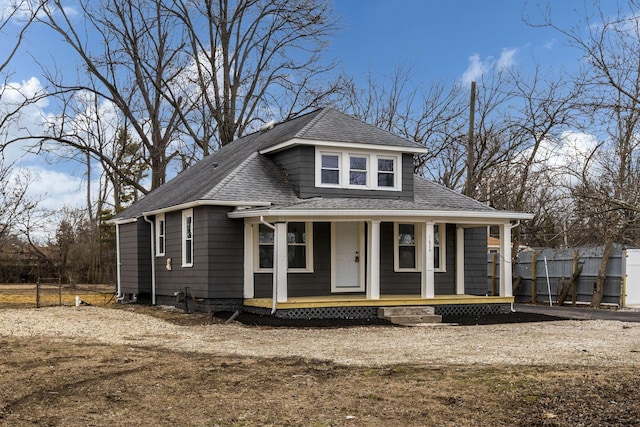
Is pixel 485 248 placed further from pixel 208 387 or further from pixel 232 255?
pixel 208 387

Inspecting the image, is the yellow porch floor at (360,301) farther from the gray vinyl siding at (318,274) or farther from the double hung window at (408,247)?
the double hung window at (408,247)

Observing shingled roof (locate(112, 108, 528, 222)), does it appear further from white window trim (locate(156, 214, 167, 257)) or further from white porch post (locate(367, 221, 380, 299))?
white porch post (locate(367, 221, 380, 299))

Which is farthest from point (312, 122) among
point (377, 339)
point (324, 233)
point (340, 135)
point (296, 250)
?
point (377, 339)

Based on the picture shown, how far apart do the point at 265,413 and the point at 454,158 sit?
2586 cm

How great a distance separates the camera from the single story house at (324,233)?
1574 centimetres

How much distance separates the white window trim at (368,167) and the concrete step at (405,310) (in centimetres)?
347

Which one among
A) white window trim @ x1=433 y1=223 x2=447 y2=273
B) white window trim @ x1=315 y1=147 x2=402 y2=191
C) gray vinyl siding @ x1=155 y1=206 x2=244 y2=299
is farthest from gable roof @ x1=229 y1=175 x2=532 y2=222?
white window trim @ x1=433 y1=223 x2=447 y2=273

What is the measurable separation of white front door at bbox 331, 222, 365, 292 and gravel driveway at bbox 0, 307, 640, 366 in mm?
3494

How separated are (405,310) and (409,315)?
22cm

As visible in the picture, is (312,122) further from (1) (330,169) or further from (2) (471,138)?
(2) (471,138)

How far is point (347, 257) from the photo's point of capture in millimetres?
17656

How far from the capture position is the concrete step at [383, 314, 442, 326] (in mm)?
15188

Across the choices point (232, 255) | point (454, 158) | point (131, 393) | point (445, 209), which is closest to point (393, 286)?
point (445, 209)

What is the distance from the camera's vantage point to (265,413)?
21.3 ft
